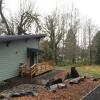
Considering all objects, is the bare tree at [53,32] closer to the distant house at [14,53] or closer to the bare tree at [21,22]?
the bare tree at [21,22]

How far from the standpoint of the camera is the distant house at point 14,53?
23.1 meters

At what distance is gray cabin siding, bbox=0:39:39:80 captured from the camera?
23172mm

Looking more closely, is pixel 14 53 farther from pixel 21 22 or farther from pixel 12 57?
pixel 21 22

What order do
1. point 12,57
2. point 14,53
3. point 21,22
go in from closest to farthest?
point 12,57 → point 14,53 → point 21,22

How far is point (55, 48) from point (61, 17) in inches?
302

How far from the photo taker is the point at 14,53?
82.8 feet

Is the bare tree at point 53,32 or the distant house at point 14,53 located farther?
the bare tree at point 53,32

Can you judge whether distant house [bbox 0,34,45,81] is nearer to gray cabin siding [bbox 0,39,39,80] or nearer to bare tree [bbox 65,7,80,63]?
gray cabin siding [bbox 0,39,39,80]

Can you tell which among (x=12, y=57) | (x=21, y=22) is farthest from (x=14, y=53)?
(x=21, y=22)

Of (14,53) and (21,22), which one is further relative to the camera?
(21,22)

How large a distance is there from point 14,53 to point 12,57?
0.53 meters

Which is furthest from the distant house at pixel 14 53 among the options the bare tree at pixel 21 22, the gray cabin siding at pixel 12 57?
the bare tree at pixel 21 22

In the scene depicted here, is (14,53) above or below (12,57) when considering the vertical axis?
above

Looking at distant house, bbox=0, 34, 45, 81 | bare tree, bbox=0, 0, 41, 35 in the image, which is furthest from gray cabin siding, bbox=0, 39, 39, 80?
bare tree, bbox=0, 0, 41, 35
